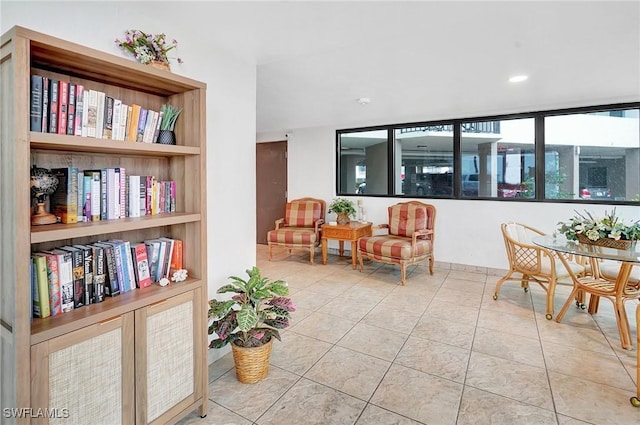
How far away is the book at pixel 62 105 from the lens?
125cm

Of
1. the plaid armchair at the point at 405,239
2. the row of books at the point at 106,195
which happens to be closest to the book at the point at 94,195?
the row of books at the point at 106,195

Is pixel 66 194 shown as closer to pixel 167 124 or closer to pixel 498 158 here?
pixel 167 124

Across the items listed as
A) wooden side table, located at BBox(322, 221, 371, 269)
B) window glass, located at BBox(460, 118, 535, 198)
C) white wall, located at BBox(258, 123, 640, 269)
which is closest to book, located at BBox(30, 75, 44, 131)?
wooden side table, located at BBox(322, 221, 371, 269)

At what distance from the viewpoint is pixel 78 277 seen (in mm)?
1334

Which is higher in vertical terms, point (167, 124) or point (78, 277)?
point (167, 124)

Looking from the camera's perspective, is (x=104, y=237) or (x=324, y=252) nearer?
(x=104, y=237)

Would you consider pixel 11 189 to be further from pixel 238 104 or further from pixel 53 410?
pixel 238 104

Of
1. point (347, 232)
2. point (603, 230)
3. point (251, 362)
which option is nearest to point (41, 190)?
point (251, 362)

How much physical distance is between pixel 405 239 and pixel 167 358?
3.55 m

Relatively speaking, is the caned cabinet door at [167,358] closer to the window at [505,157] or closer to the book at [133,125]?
the book at [133,125]

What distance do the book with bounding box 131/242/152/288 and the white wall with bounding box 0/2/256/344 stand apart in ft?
1.87

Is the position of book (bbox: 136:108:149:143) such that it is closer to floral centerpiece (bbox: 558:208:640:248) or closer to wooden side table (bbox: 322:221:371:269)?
floral centerpiece (bbox: 558:208:640:248)

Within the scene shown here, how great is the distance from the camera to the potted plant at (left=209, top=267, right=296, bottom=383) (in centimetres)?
195

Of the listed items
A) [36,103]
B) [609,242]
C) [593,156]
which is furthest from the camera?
[593,156]
